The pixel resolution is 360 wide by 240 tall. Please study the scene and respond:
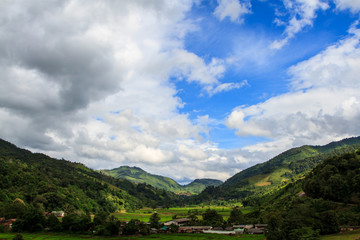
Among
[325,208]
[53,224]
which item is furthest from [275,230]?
[53,224]

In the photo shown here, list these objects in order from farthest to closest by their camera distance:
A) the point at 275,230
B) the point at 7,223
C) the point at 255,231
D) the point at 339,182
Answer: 1. the point at 339,182
2. the point at 7,223
3. the point at 255,231
4. the point at 275,230

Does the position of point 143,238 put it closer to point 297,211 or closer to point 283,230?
point 283,230

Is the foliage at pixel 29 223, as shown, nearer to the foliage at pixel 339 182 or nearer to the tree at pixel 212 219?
the tree at pixel 212 219

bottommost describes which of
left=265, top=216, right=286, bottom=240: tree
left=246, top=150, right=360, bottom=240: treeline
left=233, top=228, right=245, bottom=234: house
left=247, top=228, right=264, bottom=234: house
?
left=233, top=228, right=245, bottom=234: house

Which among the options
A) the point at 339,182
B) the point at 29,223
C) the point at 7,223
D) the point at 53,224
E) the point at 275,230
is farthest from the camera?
the point at 339,182

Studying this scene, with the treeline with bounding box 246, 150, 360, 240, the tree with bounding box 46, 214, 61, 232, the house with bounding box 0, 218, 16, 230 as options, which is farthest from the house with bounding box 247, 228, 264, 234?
the house with bounding box 0, 218, 16, 230

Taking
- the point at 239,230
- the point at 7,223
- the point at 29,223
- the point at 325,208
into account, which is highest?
the point at 325,208

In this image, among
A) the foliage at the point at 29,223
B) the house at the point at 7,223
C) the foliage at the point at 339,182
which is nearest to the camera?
the foliage at the point at 29,223

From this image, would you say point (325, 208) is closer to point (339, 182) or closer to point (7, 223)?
point (339, 182)

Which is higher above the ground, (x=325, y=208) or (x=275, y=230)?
(x=325, y=208)

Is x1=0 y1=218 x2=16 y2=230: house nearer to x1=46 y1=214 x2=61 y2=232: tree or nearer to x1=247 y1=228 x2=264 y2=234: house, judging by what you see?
x1=46 y1=214 x2=61 y2=232: tree

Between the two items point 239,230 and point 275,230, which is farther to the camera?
point 239,230

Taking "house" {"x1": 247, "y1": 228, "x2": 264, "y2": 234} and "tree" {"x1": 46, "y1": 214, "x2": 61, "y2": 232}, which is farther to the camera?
"tree" {"x1": 46, "y1": 214, "x2": 61, "y2": 232}

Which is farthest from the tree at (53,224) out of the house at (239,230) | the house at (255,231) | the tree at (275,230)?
A: the tree at (275,230)
